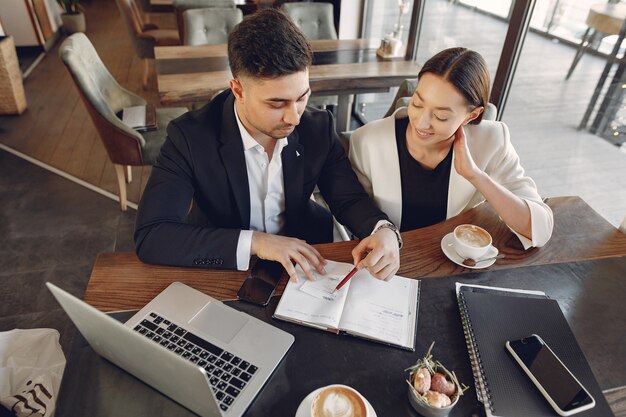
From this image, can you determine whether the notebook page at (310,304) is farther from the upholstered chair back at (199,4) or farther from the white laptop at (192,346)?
the upholstered chair back at (199,4)

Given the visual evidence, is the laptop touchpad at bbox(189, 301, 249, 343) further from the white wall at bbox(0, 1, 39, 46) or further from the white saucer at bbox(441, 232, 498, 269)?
the white wall at bbox(0, 1, 39, 46)

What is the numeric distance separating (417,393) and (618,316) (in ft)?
1.96

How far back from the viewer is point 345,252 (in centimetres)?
117

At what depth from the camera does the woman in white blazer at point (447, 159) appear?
4.10ft

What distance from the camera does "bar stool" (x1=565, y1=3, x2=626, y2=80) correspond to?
1.77 m

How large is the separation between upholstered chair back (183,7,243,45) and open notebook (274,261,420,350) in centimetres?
285

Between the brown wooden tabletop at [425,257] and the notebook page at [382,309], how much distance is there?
2.9 inches

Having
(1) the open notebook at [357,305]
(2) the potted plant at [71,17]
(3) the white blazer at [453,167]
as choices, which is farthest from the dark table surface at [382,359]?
(2) the potted plant at [71,17]

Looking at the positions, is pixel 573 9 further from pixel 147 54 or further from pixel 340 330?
pixel 147 54

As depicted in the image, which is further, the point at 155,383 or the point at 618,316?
the point at 618,316

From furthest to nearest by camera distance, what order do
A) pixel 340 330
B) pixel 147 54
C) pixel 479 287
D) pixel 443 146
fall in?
1. pixel 147 54
2. pixel 443 146
3. pixel 479 287
4. pixel 340 330

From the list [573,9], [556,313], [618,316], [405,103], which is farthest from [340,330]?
[573,9]

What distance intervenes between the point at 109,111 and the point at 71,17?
439cm

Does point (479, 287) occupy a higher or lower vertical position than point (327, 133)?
lower
